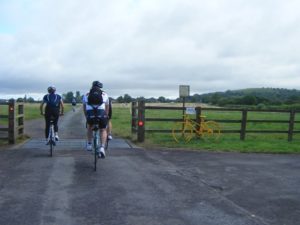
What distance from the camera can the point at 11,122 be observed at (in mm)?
14664

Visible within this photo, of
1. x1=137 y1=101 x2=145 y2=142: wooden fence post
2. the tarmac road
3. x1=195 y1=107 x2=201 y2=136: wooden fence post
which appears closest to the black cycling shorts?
the tarmac road

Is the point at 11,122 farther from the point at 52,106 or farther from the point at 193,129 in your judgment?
the point at 193,129

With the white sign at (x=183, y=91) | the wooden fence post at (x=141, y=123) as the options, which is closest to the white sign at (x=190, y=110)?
the white sign at (x=183, y=91)

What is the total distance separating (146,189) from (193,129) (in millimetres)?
9174

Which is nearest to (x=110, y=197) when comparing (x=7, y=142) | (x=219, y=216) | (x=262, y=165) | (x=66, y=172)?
(x=219, y=216)

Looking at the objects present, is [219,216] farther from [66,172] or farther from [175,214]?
[66,172]

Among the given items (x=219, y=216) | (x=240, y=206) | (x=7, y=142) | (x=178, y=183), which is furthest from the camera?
(x=7, y=142)

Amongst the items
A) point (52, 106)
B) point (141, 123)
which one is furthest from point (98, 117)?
point (141, 123)

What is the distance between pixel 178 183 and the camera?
8484 mm

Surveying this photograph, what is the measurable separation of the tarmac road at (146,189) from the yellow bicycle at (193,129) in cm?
427

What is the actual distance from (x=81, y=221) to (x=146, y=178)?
3.13 m

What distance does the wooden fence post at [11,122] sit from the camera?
14.6 meters

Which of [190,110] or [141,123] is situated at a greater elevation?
[190,110]

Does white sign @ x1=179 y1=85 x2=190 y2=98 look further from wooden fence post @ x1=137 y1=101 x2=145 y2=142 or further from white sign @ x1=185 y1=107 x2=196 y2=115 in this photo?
wooden fence post @ x1=137 y1=101 x2=145 y2=142
